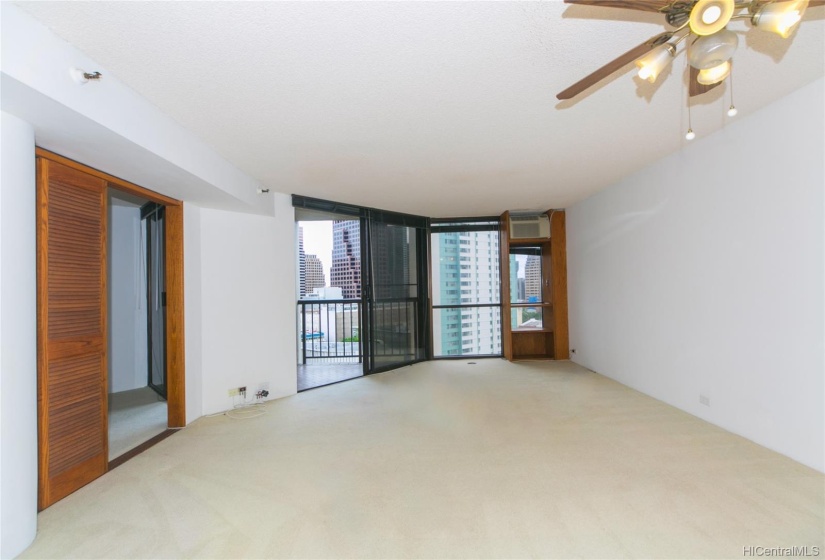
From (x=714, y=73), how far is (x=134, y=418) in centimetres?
476

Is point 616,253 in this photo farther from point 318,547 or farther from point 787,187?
point 318,547

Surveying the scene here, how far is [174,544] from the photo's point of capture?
5.69ft

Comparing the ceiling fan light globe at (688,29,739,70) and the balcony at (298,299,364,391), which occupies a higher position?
the ceiling fan light globe at (688,29,739,70)

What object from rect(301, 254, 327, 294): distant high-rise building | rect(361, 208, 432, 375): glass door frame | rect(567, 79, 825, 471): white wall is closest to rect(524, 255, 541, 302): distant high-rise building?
rect(361, 208, 432, 375): glass door frame

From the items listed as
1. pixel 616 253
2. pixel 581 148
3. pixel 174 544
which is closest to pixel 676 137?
pixel 581 148

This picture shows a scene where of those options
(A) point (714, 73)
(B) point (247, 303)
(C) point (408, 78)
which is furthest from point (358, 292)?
(A) point (714, 73)

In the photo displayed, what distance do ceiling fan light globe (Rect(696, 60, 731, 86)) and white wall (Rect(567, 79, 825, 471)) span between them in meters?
1.43

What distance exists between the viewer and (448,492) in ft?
6.91

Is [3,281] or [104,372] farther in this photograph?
[104,372]

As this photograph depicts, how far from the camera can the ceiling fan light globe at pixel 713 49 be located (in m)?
1.24

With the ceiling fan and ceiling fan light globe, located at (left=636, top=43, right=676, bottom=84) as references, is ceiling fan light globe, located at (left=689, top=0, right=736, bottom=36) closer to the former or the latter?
the ceiling fan

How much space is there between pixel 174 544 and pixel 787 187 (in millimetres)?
4023

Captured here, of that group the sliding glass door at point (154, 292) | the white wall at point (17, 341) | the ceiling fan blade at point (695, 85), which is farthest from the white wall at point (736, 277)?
the sliding glass door at point (154, 292)

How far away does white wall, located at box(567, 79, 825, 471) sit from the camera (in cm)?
223
